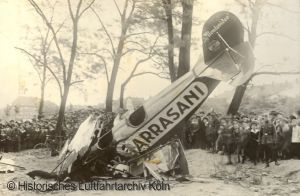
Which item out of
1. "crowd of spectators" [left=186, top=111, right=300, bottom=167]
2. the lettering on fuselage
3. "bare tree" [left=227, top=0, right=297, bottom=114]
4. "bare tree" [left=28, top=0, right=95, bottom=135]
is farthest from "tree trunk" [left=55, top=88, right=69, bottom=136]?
"bare tree" [left=227, top=0, right=297, bottom=114]

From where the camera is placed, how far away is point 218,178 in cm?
764

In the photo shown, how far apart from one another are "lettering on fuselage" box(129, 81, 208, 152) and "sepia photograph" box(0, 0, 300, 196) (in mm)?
14

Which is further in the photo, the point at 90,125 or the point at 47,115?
the point at 47,115

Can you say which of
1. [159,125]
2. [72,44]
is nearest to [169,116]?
[159,125]

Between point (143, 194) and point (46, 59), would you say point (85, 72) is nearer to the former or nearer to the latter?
point (46, 59)

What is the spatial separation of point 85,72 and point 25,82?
85 centimetres

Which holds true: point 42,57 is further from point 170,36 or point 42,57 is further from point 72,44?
point 170,36

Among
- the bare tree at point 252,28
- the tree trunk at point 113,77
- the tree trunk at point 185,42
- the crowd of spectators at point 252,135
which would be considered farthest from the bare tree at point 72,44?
the bare tree at point 252,28

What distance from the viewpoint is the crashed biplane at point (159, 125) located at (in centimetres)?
750

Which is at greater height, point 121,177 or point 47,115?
point 47,115

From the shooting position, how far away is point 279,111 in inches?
316

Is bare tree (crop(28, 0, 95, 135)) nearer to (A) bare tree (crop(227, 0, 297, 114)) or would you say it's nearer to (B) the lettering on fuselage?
(B) the lettering on fuselage

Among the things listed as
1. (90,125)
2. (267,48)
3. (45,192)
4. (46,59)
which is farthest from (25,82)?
(267,48)

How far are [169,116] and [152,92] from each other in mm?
401
